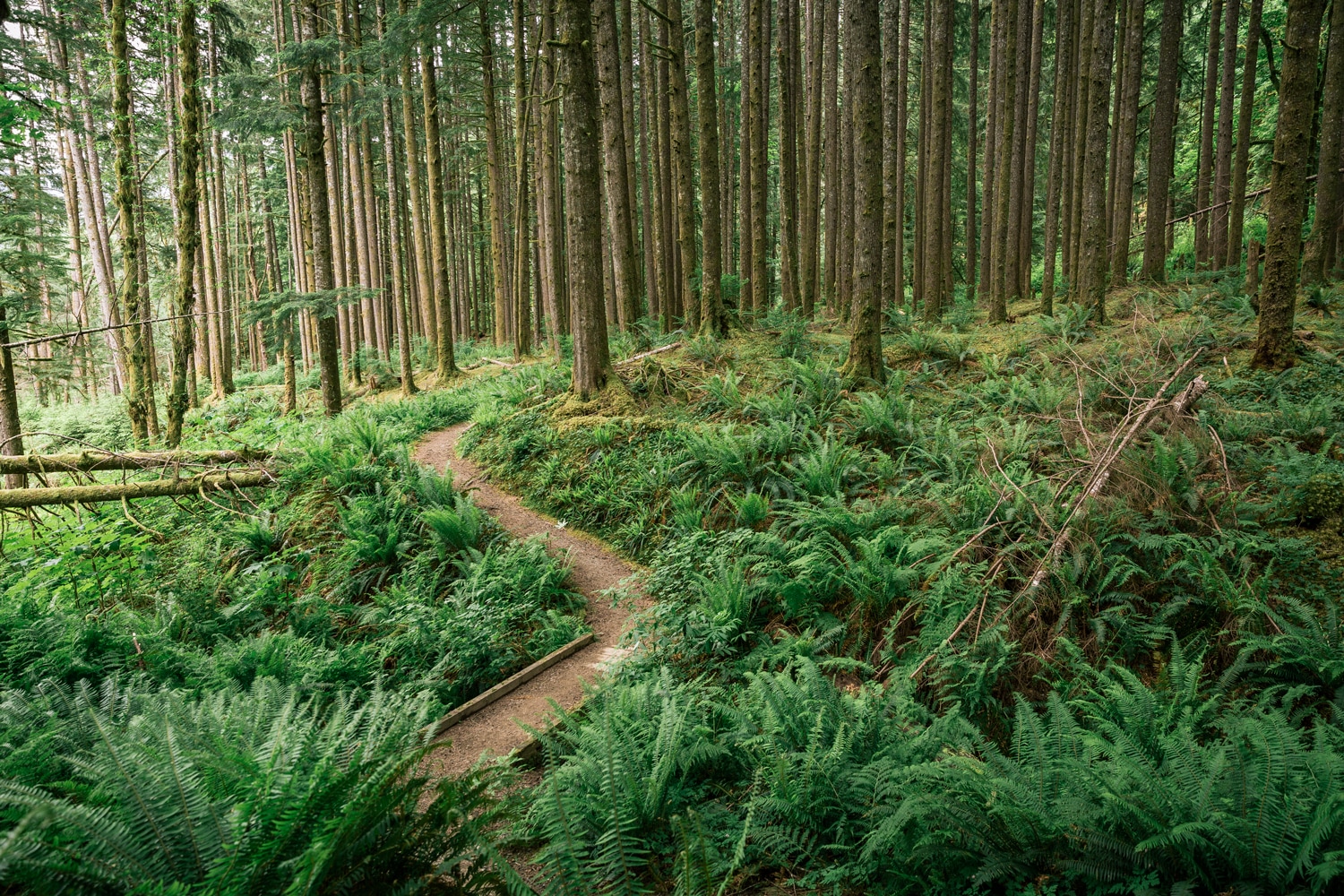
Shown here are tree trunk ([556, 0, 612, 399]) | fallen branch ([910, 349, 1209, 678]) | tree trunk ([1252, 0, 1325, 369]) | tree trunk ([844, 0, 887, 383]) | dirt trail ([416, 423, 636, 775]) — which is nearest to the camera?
dirt trail ([416, 423, 636, 775])

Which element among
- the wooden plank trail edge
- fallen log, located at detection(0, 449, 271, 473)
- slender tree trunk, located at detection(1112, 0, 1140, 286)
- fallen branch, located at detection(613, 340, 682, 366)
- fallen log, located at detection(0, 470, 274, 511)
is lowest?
the wooden plank trail edge

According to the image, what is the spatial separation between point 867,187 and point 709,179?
166 inches

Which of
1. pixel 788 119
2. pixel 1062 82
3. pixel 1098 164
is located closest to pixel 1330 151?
pixel 1098 164

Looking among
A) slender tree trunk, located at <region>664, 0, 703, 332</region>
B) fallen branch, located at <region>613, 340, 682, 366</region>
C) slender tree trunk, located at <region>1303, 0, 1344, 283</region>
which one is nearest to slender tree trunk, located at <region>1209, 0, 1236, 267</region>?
slender tree trunk, located at <region>1303, 0, 1344, 283</region>

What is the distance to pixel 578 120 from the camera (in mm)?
9078

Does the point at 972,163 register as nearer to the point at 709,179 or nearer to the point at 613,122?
the point at 709,179

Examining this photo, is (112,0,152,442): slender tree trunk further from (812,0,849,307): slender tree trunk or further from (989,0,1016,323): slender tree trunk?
(989,0,1016,323): slender tree trunk

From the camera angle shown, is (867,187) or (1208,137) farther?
(1208,137)

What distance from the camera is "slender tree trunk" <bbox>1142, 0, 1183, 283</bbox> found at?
13.4 metres

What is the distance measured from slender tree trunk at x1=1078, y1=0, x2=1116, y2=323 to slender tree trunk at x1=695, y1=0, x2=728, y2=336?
241 inches

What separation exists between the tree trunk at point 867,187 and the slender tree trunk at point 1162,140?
330 inches

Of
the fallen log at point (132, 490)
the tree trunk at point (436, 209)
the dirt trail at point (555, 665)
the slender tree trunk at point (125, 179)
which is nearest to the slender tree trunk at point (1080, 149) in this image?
the dirt trail at point (555, 665)

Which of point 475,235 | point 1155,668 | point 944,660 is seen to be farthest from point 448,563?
point 475,235

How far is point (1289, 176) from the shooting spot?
7070 millimetres
